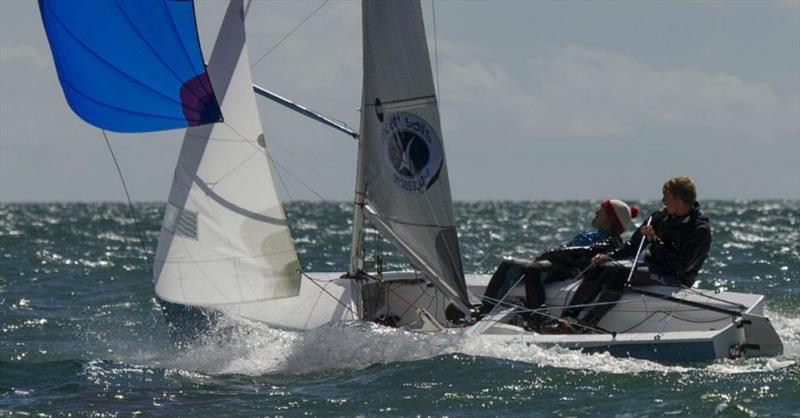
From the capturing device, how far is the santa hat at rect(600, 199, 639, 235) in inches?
427

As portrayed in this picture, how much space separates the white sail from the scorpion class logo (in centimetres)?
93

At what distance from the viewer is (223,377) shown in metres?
9.62

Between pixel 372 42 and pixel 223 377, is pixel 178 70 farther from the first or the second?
pixel 223 377

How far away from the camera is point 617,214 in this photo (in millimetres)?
10859

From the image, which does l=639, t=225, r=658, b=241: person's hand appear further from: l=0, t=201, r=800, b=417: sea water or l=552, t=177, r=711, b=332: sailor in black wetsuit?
l=0, t=201, r=800, b=417: sea water

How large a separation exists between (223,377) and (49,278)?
9900 millimetres

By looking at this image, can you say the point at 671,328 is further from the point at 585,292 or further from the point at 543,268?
the point at 543,268

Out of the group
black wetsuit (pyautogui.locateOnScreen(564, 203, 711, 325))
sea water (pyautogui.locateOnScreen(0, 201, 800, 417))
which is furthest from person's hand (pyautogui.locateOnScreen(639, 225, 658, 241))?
sea water (pyautogui.locateOnScreen(0, 201, 800, 417))

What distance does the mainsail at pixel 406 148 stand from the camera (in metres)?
10.1

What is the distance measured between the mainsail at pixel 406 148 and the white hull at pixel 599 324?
2.21 feet

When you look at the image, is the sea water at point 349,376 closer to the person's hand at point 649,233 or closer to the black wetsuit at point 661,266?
the black wetsuit at point 661,266

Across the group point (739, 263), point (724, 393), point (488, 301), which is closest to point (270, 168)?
point (488, 301)

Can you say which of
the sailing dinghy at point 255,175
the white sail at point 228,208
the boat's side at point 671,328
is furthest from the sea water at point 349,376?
the white sail at point 228,208

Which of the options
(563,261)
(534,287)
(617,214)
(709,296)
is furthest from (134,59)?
(709,296)
